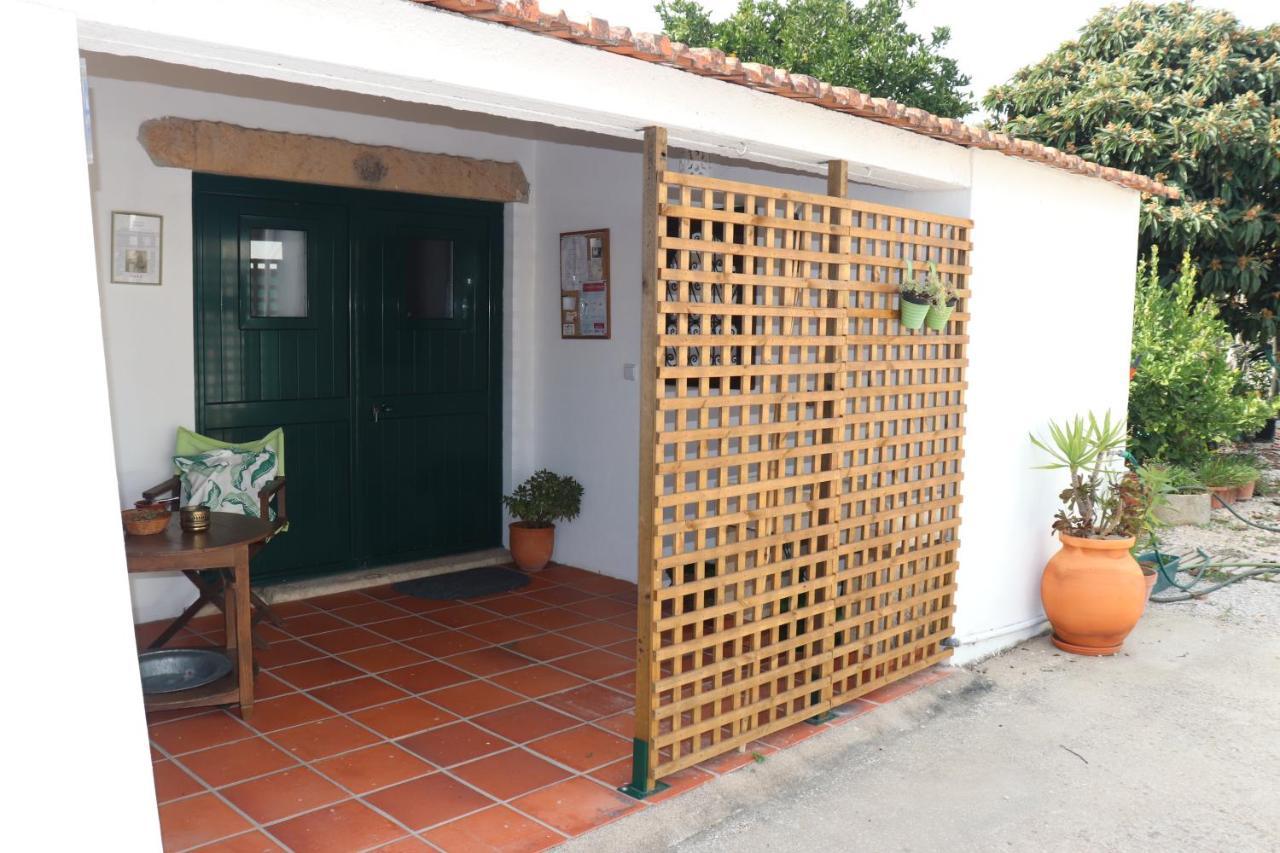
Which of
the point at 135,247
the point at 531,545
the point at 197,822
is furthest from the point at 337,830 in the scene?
the point at 531,545

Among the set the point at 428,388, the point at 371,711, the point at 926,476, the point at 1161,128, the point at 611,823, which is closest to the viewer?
the point at 611,823

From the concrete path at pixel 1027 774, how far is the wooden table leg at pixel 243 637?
5.29 ft

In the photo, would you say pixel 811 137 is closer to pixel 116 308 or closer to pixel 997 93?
pixel 116 308

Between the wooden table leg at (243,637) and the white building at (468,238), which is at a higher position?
the white building at (468,238)

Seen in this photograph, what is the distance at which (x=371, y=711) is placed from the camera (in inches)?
166

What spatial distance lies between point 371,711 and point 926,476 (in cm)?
260

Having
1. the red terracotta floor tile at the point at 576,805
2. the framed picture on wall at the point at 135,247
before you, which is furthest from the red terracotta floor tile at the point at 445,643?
the framed picture on wall at the point at 135,247

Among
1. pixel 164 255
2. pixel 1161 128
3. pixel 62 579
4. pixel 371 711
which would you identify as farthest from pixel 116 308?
pixel 1161 128

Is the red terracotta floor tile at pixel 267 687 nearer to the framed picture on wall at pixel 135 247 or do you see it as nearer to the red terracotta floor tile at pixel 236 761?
the red terracotta floor tile at pixel 236 761

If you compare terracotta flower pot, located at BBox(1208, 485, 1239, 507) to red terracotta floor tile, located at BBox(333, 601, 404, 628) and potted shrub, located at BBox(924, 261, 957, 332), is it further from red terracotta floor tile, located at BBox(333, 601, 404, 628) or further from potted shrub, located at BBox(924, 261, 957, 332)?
red terracotta floor tile, located at BBox(333, 601, 404, 628)

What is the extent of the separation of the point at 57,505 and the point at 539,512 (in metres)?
4.35

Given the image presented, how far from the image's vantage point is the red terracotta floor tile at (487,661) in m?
4.77

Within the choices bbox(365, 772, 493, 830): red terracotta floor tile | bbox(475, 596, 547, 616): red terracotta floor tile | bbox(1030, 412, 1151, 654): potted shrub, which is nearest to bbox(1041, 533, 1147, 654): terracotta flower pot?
bbox(1030, 412, 1151, 654): potted shrub

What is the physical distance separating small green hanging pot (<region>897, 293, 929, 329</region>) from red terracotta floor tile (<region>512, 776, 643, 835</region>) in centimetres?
223
